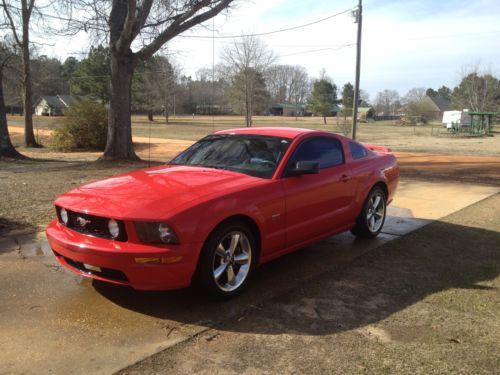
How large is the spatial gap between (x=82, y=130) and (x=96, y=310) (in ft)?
72.4

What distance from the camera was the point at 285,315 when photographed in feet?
12.7

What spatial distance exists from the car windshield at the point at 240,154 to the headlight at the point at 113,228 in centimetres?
141

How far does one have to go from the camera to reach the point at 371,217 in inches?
246

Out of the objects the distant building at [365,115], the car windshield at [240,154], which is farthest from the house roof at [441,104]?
the car windshield at [240,154]

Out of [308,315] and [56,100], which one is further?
[56,100]

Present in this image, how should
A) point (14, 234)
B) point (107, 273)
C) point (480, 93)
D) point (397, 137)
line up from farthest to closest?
point (480, 93) → point (397, 137) → point (14, 234) → point (107, 273)

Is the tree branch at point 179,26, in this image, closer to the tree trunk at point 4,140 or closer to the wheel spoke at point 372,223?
the tree trunk at point 4,140

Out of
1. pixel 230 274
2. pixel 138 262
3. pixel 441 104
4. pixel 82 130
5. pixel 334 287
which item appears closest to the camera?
pixel 138 262

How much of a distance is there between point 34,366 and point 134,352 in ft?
2.06

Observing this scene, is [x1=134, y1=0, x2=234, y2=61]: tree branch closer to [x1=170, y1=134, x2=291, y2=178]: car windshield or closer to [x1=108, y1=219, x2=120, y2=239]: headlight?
[x1=170, y1=134, x2=291, y2=178]: car windshield

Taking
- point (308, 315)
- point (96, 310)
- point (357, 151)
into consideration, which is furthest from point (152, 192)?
point (357, 151)

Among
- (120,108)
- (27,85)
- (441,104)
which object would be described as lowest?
(120,108)

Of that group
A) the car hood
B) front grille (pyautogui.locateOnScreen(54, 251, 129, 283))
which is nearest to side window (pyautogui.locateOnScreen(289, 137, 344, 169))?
the car hood

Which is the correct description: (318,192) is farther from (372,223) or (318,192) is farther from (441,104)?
(441,104)
